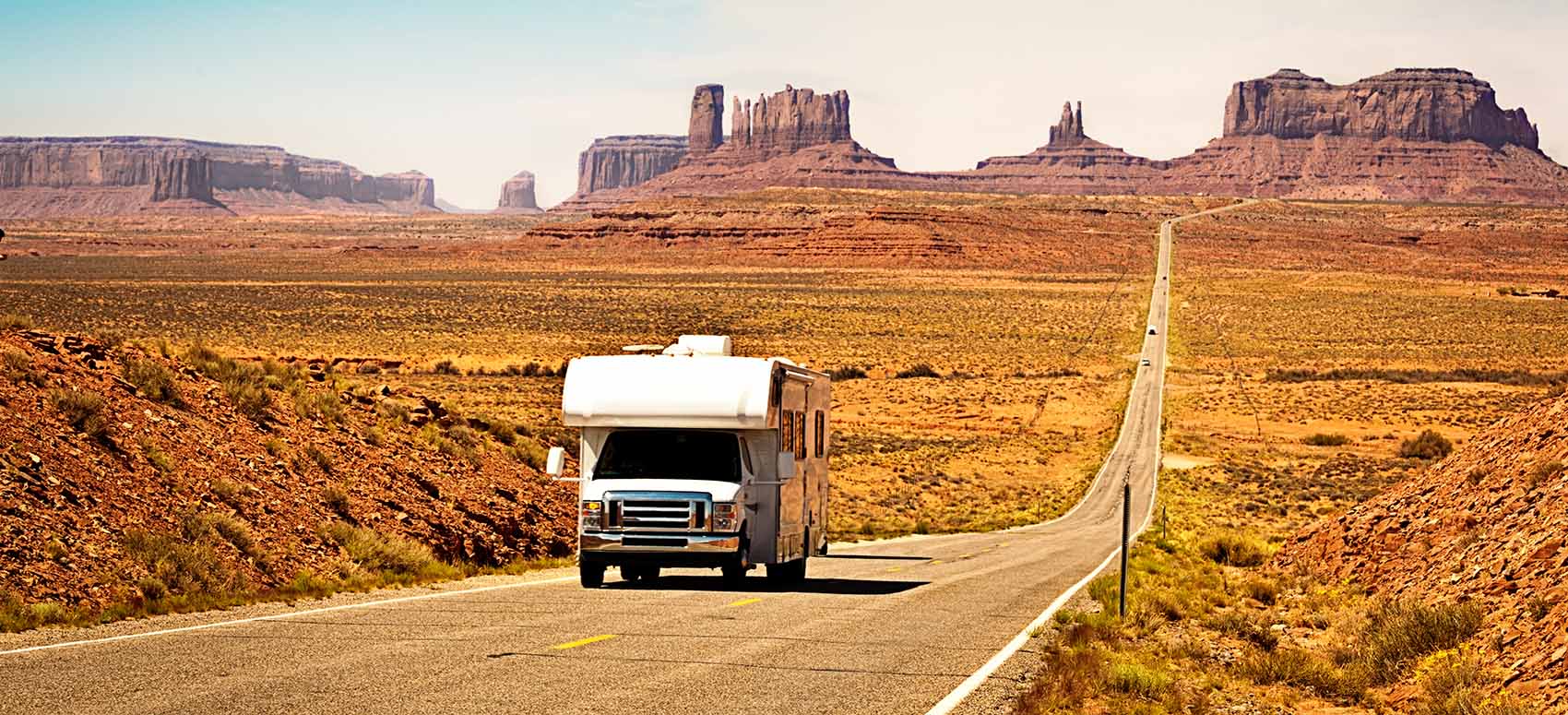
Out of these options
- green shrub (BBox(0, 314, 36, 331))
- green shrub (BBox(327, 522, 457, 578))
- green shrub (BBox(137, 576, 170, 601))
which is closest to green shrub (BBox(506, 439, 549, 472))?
green shrub (BBox(327, 522, 457, 578))

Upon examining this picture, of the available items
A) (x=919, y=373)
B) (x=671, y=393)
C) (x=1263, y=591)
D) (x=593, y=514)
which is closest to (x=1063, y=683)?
(x=671, y=393)

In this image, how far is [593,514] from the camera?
59.3 ft

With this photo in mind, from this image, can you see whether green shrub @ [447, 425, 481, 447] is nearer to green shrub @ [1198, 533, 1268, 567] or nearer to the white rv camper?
the white rv camper

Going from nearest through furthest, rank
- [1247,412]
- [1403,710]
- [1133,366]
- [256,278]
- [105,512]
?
[1403,710]
[105,512]
[1247,412]
[1133,366]
[256,278]

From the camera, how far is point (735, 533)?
1795 cm

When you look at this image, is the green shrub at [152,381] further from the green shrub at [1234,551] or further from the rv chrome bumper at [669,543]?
the green shrub at [1234,551]

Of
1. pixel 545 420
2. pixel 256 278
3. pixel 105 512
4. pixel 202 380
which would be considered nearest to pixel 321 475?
pixel 202 380

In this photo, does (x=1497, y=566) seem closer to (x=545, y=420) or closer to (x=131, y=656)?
(x=131, y=656)

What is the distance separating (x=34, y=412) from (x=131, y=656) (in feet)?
24.1

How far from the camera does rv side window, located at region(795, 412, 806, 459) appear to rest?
774 inches

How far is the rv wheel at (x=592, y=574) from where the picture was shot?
18291 mm

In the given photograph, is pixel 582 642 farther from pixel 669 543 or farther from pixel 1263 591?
pixel 1263 591

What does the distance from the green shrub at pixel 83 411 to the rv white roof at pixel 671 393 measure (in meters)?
5.00

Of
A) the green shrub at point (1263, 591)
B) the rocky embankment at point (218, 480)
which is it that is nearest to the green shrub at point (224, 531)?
the rocky embankment at point (218, 480)
